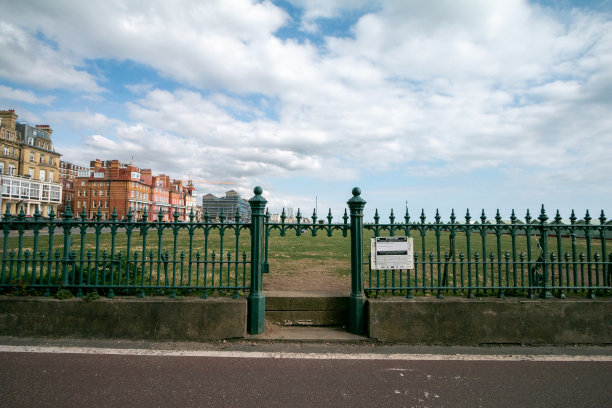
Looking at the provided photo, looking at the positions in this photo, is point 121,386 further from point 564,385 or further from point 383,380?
point 564,385

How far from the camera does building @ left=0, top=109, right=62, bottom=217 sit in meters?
58.1

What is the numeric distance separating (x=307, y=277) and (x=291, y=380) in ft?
17.2

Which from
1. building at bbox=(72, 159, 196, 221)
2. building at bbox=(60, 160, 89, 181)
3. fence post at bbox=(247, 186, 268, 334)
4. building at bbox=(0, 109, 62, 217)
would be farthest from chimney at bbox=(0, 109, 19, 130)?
building at bbox=(60, 160, 89, 181)

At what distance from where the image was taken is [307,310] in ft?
16.3

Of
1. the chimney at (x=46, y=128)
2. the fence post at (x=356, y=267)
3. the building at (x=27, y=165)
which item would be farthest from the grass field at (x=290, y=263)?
the chimney at (x=46, y=128)

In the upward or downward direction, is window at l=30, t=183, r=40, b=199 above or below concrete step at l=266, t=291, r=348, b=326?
above

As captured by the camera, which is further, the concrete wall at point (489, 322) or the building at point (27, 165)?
the building at point (27, 165)

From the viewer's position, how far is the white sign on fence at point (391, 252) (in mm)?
4906

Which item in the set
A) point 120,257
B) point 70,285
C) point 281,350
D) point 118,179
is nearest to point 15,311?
point 70,285

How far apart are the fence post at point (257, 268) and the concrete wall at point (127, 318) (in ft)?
0.45

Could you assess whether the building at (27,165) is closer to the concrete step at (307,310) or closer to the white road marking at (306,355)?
the white road marking at (306,355)

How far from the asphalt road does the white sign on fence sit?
1303 mm

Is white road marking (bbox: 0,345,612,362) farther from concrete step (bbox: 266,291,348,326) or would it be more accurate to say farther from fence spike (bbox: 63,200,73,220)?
fence spike (bbox: 63,200,73,220)

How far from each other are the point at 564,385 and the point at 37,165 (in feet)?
277
